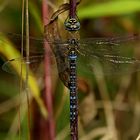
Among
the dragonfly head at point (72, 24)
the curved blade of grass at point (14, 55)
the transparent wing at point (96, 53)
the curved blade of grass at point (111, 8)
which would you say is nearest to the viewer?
the dragonfly head at point (72, 24)

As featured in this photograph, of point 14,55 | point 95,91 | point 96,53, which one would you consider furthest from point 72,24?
point 95,91

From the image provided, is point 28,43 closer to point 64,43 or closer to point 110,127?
point 64,43

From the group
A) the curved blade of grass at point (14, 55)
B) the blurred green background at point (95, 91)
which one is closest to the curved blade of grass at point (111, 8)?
the blurred green background at point (95, 91)

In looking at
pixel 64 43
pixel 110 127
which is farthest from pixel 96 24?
pixel 64 43

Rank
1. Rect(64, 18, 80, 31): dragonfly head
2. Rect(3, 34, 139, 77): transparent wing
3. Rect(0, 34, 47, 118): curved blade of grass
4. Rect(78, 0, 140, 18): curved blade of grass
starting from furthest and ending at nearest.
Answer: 1. Rect(78, 0, 140, 18): curved blade of grass
2. Rect(0, 34, 47, 118): curved blade of grass
3. Rect(3, 34, 139, 77): transparent wing
4. Rect(64, 18, 80, 31): dragonfly head

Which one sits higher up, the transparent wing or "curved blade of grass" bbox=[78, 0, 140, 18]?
"curved blade of grass" bbox=[78, 0, 140, 18]

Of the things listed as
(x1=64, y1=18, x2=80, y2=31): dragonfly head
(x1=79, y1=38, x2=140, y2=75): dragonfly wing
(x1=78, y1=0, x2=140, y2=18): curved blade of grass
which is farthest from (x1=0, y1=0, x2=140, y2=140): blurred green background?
(x1=64, y1=18, x2=80, y2=31): dragonfly head

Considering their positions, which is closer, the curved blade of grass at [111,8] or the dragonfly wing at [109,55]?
the dragonfly wing at [109,55]

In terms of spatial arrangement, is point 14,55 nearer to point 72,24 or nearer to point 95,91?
point 72,24

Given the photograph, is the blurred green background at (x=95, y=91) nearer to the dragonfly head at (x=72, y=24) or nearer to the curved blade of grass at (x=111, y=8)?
the curved blade of grass at (x=111, y=8)

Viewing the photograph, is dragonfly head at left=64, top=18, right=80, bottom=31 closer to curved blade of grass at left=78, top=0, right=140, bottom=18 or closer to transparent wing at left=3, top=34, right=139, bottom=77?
transparent wing at left=3, top=34, right=139, bottom=77
